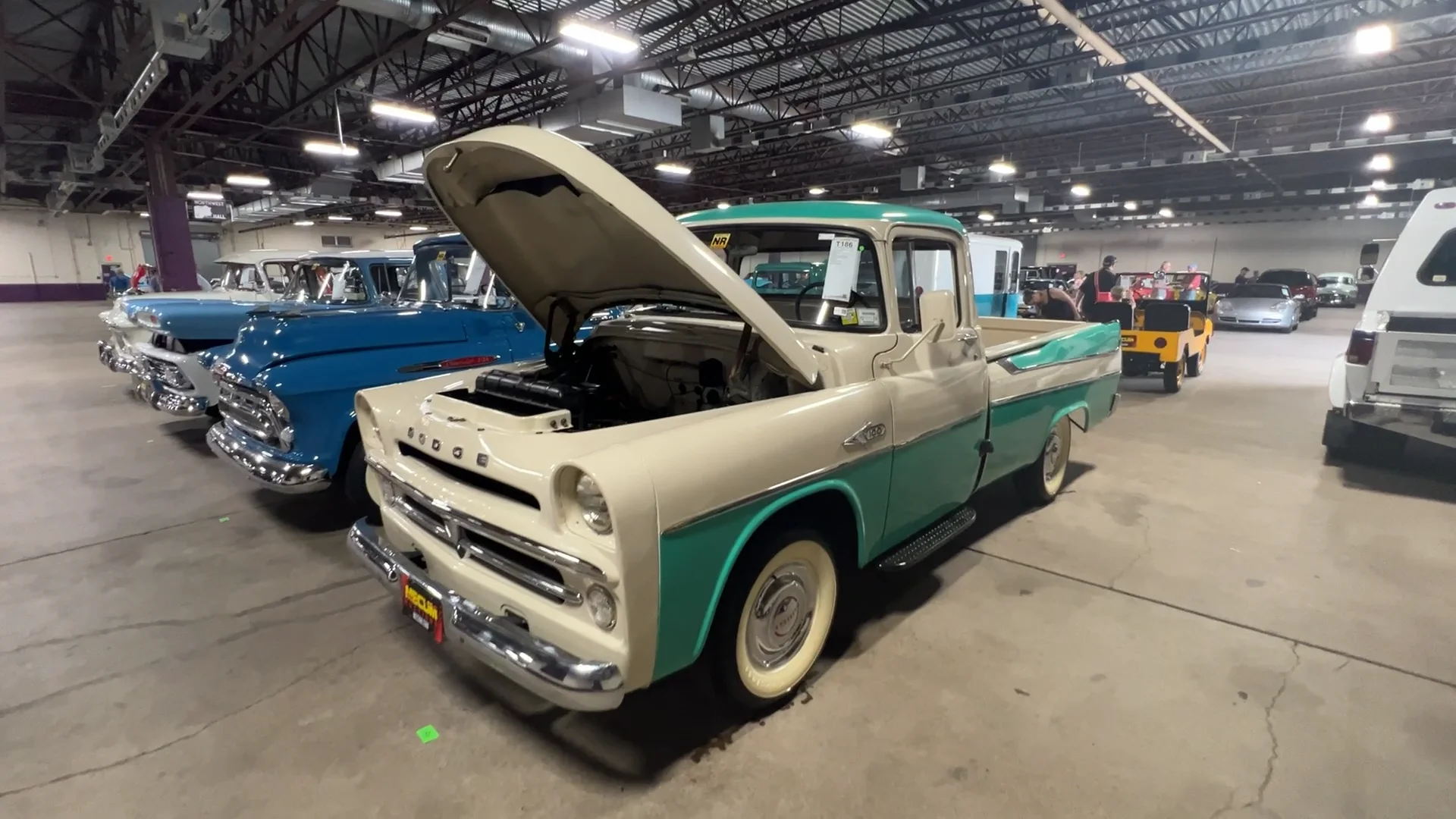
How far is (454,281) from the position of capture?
Answer: 582 centimetres

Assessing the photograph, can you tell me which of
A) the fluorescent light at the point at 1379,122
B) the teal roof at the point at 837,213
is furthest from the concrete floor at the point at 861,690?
the fluorescent light at the point at 1379,122

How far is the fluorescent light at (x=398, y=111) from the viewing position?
1117 cm

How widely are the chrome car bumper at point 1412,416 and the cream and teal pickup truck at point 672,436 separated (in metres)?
3.47

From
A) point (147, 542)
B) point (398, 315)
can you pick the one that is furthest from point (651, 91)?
point (147, 542)

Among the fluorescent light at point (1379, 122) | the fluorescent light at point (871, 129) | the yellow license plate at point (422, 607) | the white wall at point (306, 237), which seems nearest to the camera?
the yellow license plate at point (422, 607)

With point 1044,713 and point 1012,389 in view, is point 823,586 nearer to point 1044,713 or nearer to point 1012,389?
point 1044,713

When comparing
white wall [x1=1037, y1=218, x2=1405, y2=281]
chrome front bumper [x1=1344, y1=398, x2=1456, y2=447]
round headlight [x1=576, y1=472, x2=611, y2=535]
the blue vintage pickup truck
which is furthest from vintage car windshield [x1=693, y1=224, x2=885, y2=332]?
white wall [x1=1037, y1=218, x2=1405, y2=281]

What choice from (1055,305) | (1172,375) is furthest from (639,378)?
(1055,305)

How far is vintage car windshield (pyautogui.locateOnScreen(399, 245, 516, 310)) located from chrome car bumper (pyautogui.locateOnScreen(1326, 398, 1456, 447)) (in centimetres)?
696

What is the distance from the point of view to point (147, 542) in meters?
4.37

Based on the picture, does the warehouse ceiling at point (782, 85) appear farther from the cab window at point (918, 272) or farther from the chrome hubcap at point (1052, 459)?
the cab window at point (918, 272)

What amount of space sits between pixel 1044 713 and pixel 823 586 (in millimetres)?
994

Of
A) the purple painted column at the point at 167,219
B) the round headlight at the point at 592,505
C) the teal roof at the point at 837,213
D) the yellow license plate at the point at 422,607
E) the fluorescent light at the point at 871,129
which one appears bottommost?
the yellow license plate at the point at 422,607

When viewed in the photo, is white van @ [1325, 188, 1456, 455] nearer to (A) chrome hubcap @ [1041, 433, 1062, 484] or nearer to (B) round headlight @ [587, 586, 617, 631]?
(A) chrome hubcap @ [1041, 433, 1062, 484]
